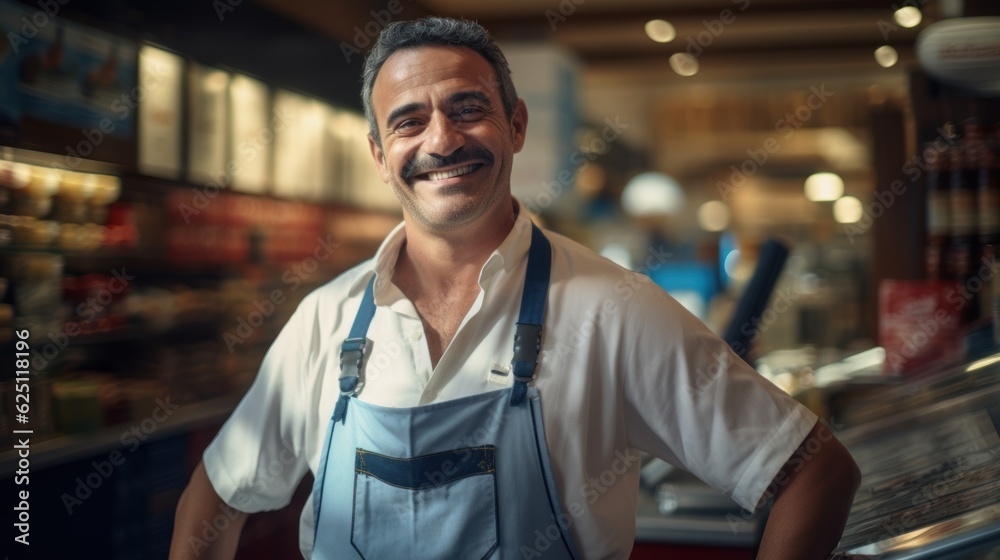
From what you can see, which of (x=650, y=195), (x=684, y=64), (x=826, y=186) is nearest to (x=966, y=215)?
(x=650, y=195)

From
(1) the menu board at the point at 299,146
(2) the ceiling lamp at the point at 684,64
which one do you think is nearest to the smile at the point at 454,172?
(1) the menu board at the point at 299,146

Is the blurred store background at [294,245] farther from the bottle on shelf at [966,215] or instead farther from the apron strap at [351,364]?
the apron strap at [351,364]

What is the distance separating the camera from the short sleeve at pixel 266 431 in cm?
162

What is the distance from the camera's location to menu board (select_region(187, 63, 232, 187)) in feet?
14.9

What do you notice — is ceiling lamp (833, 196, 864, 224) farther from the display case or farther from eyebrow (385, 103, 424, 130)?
eyebrow (385, 103, 424, 130)

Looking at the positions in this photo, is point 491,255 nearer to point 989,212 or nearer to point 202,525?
point 202,525

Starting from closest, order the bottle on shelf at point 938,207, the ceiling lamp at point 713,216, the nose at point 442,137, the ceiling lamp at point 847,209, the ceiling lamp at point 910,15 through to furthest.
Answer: the nose at point 442,137 → the bottle on shelf at point 938,207 → the ceiling lamp at point 910,15 → the ceiling lamp at point 847,209 → the ceiling lamp at point 713,216

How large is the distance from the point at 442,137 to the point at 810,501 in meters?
0.80

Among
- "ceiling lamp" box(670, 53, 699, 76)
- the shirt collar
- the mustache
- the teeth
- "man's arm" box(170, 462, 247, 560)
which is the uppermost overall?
"ceiling lamp" box(670, 53, 699, 76)

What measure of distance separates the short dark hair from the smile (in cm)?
14

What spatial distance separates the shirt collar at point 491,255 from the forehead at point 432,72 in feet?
0.78

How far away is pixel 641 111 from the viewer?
10156 mm

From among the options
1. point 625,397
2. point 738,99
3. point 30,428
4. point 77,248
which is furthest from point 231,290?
point 738,99

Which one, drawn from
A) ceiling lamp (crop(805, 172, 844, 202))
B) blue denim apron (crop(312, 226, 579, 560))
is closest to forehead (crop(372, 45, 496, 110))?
blue denim apron (crop(312, 226, 579, 560))
